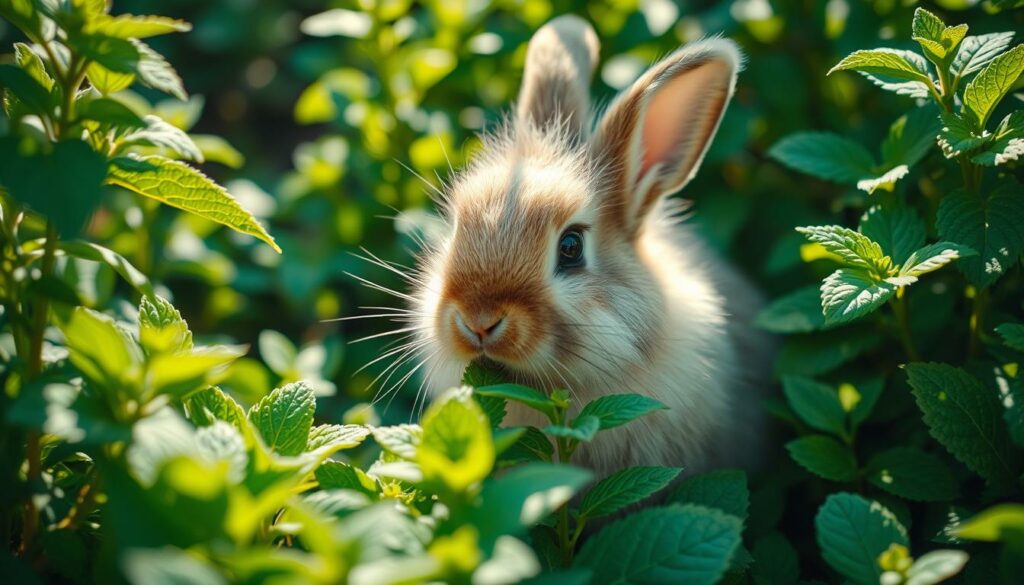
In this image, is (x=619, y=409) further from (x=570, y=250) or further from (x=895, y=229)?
(x=895, y=229)

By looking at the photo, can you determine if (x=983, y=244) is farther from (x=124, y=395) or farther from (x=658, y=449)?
(x=124, y=395)

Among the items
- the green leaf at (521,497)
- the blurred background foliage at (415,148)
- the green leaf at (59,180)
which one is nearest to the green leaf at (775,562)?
the green leaf at (521,497)

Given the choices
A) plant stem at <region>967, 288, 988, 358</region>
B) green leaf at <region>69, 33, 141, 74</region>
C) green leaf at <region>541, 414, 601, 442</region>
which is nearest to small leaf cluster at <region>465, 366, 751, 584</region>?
green leaf at <region>541, 414, 601, 442</region>

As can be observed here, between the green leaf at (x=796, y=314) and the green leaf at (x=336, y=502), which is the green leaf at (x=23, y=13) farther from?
the green leaf at (x=796, y=314)

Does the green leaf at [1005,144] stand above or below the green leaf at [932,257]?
above

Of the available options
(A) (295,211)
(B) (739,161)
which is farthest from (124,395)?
(B) (739,161)

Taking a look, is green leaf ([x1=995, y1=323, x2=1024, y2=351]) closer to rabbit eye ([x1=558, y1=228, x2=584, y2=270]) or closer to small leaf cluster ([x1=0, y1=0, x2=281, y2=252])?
rabbit eye ([x1=558, y1=228, x2=584, y2=270])

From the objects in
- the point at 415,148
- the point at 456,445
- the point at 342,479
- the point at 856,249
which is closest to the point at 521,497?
the point at 456,445
